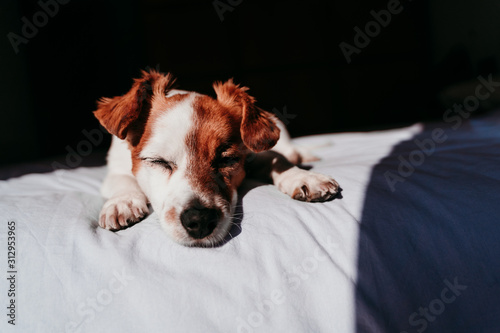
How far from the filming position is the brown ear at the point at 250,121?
1526 millimetres

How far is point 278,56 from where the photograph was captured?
442 cm

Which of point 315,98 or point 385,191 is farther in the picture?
point 315,98

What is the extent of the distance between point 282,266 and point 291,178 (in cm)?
53

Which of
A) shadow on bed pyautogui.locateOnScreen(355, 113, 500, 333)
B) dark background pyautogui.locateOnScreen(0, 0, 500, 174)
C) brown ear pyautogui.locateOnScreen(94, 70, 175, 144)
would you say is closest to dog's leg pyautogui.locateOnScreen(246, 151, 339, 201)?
shadow on bed pyautogui.locateOnScreen(355, 113, 500, 333)

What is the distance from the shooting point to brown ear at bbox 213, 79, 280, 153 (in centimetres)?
153

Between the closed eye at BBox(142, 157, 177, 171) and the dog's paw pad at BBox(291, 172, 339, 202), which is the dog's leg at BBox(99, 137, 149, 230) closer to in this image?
the closed eye at BBox(142, 157, 177, 171)

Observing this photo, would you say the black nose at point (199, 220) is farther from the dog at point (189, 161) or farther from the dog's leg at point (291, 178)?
the dog's leg at point (291, 178)

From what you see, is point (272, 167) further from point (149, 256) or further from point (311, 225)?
point (149, 256)

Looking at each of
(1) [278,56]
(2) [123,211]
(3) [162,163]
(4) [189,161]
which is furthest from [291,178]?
(1) [278,56]

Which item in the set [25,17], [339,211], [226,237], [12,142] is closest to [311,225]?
[339,211]

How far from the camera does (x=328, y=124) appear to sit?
468 centimetres

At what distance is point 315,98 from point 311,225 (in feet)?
11.8

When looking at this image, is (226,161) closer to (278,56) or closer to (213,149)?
(213,149)

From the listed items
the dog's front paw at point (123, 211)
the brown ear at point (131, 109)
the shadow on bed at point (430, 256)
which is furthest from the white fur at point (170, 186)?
the shadow on bed at point (430, 256)
